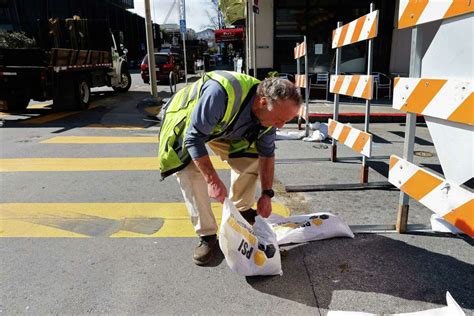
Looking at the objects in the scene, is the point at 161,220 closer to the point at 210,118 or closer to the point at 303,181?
the point at 210,118

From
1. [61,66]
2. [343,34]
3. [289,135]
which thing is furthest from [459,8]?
[61,66]

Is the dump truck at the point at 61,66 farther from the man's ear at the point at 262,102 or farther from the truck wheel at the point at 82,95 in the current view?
the man's ear at the point at 262,102

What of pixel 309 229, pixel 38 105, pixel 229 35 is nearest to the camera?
pixel 309 229

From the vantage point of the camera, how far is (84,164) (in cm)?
576

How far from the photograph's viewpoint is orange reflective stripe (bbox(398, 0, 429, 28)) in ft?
9.43

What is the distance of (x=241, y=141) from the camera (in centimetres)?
313

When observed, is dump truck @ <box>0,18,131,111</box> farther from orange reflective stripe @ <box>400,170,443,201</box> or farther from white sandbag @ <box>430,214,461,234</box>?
white sandbag @ <box>430,214,461,234</box>

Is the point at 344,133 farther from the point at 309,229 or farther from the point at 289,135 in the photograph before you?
the point at 289,135

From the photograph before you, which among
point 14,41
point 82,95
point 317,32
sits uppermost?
point 14,41

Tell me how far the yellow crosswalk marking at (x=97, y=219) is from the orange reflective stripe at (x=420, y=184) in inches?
47.1

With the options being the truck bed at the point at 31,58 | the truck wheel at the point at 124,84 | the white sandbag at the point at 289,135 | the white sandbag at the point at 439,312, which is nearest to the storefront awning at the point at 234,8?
the truck wheel at the point at 124,84

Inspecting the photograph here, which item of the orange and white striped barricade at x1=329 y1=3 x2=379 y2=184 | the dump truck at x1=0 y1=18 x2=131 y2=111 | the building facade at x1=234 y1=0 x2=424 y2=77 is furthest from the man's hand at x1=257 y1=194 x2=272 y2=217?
the building facade at x1=234 y1=0 x2=424 y2=77

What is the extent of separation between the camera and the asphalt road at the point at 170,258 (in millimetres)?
2449

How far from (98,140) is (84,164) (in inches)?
71.3
